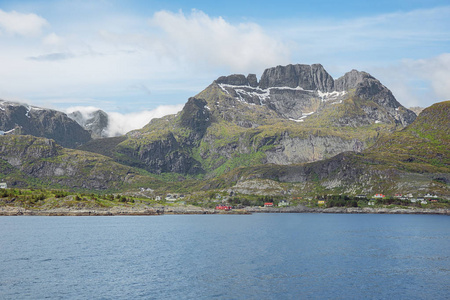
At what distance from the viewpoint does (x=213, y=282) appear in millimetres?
67750

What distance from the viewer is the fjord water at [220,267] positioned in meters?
61.8

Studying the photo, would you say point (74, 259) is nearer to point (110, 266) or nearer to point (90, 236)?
point (110, 266)

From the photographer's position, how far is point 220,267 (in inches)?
Result: 3147

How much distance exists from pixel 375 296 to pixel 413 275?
1877 centimetres

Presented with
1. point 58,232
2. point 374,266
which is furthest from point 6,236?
point 374,266

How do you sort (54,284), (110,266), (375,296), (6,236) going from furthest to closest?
(6,236) → (110,266) → (54,284) → (375,296)

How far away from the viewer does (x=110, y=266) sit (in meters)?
80.2

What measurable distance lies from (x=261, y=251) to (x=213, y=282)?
1349 inches

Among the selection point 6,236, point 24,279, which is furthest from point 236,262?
point 6,236

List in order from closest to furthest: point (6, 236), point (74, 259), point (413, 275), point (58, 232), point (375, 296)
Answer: point (375, 296) < point (413, 275) < point (74, 259) < point (6, 236) < point (58, 232)

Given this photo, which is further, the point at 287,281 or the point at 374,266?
the point at 374,266

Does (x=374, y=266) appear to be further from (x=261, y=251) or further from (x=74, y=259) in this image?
(x=74, y=259)

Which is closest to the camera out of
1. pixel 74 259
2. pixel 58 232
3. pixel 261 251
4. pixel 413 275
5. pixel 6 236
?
pixel 413 275

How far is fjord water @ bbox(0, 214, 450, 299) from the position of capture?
61.8 m
